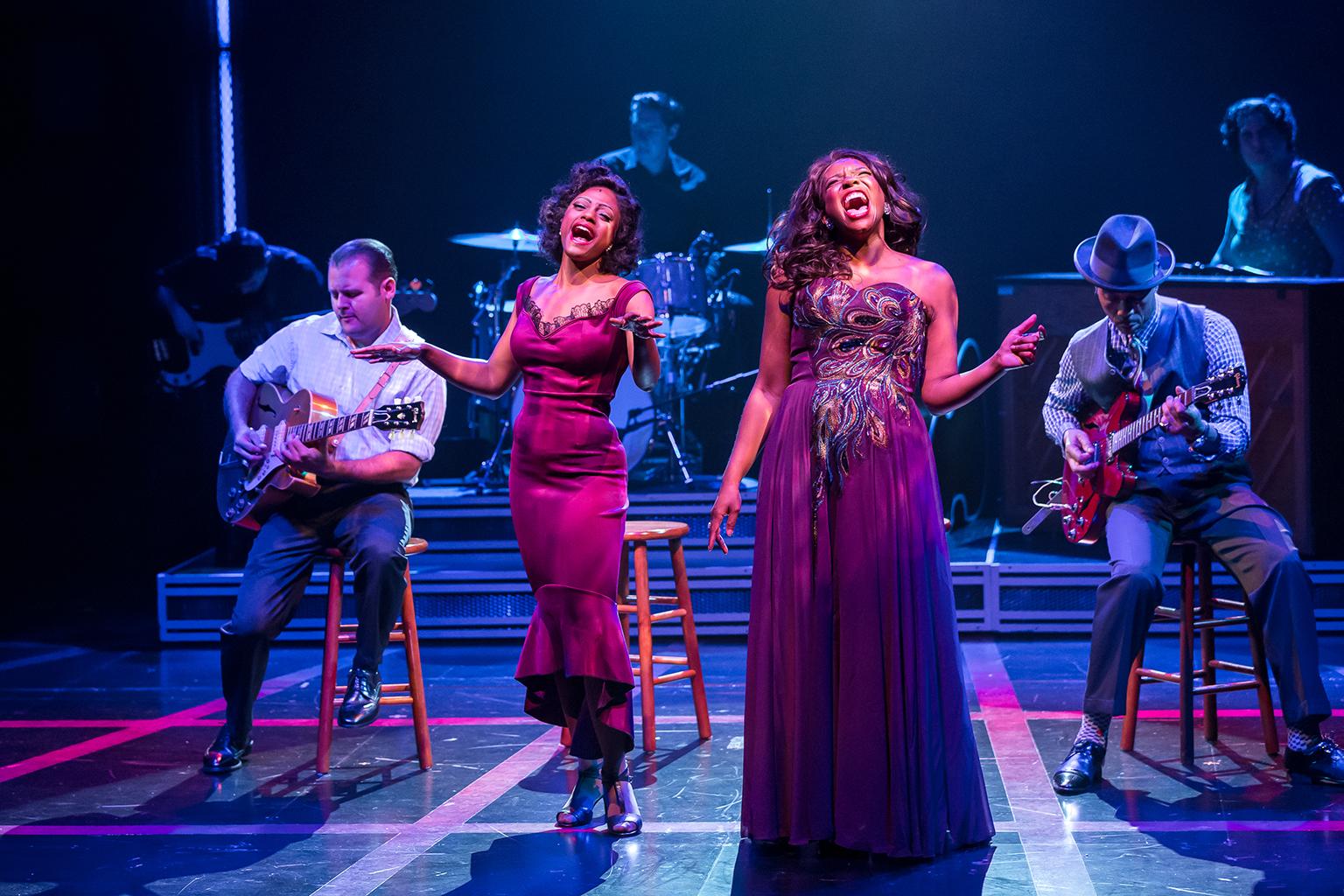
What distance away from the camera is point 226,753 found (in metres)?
4.49

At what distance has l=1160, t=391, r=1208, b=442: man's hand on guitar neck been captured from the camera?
4.04 metres

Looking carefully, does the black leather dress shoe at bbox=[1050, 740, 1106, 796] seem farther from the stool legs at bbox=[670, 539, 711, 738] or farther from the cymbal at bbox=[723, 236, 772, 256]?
the cymbal at bbox=[723, 236, 772, 256]

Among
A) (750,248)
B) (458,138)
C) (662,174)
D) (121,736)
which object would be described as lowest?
(121,736)

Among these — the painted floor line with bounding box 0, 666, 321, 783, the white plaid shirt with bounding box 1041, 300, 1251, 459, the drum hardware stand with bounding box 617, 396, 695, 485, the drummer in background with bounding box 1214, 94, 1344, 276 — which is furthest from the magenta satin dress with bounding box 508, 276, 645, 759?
the drummer in background with bounding box 1214, 94, 1344, 276

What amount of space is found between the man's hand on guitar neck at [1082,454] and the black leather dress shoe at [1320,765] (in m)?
1.05

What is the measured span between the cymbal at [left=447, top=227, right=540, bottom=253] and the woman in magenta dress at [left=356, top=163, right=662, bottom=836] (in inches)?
175

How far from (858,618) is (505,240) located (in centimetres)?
547

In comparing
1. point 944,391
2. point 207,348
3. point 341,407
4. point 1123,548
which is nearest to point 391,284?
point 341,407

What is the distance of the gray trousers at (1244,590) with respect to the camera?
403cm

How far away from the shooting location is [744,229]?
8.77 m

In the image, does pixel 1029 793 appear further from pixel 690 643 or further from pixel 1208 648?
pixel 690 643

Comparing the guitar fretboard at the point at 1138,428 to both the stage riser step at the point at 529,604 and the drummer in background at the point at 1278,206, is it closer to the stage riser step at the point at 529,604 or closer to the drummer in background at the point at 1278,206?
the stage riser step at the point at 529,604

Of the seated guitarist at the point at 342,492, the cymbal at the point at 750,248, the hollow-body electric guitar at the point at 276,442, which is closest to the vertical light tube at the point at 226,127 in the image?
the cymbal at the point at 750,248

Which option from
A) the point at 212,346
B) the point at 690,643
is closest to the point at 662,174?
the point at 212,346
